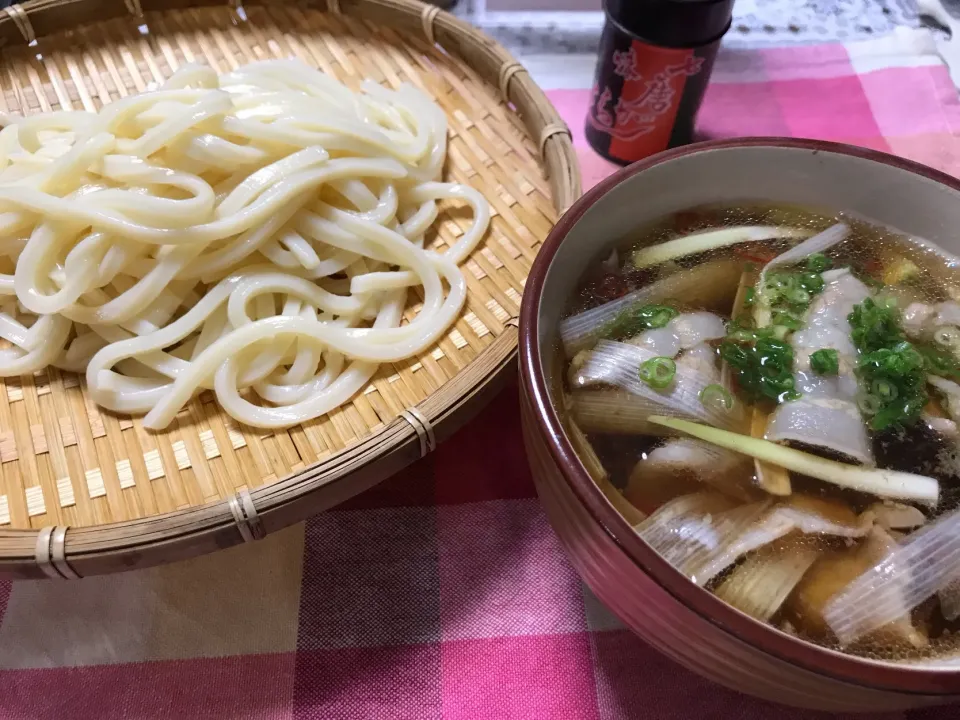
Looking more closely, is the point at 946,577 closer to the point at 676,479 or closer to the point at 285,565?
the point at 676,479

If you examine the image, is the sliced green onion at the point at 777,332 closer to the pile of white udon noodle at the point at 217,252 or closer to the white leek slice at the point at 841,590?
the white leek slice at the point at 841,590

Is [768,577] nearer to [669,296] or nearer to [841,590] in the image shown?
[841,590]

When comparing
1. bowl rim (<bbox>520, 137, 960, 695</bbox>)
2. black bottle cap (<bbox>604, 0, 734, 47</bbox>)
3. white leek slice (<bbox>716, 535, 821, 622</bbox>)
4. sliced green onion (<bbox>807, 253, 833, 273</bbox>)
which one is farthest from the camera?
black bottle cap (<bbox>604, 0, 734, 47</bbox>)

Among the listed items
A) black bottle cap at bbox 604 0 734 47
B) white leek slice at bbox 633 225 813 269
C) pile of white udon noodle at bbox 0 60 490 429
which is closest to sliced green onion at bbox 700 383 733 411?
white leek slice at bbox 633 225 813 269

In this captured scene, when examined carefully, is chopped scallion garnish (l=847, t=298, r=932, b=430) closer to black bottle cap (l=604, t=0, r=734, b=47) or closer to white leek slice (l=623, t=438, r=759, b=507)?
white leek slice (l=623, t=438, r=759, b=507)

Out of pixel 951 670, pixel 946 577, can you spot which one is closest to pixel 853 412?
pixel 946 577

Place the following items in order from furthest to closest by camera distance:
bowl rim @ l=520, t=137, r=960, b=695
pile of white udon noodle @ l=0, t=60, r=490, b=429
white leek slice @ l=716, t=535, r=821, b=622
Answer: pile of white udon noodle @ l=0, t=60, r=490, b=429
white leek slice @ l=716, t=535, r=821, b=622
bowl rim @ l=520, t=137, r=960, b=695

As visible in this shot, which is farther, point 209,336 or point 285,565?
point 209,336
